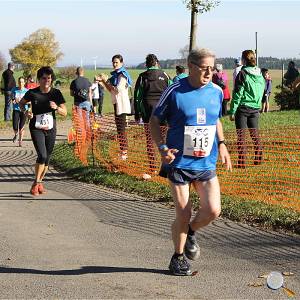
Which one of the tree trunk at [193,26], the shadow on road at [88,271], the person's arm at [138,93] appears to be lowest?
the shadow on road at [88,271]

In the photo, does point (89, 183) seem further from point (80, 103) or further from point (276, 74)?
point (276, 74)

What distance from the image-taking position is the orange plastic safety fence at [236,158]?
9.48m

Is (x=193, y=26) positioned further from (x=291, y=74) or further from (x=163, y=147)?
(x=163, y=147)

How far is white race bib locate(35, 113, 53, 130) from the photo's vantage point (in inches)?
395

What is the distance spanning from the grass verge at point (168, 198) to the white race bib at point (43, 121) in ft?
4.74

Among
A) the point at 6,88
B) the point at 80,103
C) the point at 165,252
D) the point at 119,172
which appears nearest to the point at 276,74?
the point at 6,88

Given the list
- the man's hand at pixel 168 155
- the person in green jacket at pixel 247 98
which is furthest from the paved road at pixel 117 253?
the person in green jacket at pixel 247 98

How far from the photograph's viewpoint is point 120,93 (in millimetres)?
12453

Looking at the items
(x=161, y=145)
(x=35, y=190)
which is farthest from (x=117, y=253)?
(x=35, y=190)

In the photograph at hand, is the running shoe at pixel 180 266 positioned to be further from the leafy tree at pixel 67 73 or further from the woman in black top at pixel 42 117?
the leafy tree at pixel 67 73

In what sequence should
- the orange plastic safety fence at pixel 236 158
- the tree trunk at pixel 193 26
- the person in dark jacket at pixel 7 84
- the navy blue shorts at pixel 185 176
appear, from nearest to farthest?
the navy blue shorts at pixel 185 176 → the orange plastic safety fence at pixel 236 158 → the tree trunk at pixel 193 26 → the person in dark jacket at pixel 7 84

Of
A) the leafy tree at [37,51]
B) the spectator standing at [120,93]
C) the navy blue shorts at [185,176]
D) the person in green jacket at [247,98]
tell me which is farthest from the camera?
the leafy tree at [37,51]

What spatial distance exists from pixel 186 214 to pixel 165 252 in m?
1.03

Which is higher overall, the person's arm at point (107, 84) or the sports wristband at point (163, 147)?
the person's arm at point (107, 84)
